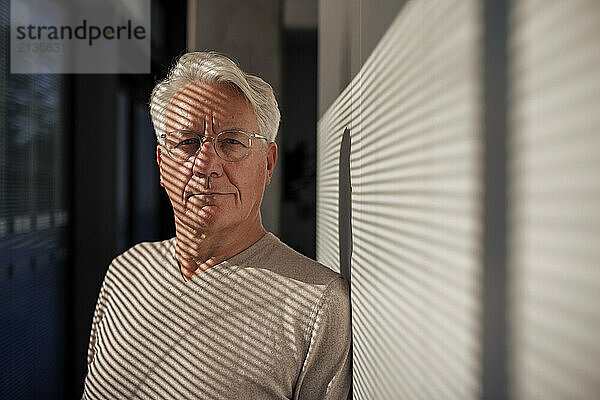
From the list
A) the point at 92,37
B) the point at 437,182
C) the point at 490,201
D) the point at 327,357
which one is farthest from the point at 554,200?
the point at 92,37

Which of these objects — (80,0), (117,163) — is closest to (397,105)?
(117,163)

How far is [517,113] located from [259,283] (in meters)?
0.85

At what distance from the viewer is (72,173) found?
2078 millimetres

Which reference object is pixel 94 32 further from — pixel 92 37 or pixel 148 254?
pixel 148 254

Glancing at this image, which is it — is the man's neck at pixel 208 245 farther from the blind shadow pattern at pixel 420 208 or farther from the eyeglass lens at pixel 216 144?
the blind shadow pattern at pixel 420 208

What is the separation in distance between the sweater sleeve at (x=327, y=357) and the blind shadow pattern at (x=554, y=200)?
706mm

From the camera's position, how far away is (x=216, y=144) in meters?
1.13

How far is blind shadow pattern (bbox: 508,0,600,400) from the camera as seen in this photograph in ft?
0.90

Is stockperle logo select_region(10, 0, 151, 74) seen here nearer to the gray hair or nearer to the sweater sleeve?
the gray hair

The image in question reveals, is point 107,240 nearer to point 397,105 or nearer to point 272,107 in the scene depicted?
point 272,107

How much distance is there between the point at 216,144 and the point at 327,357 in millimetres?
500

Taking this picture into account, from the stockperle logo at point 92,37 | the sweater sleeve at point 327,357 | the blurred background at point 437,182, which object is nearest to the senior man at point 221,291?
the sweater sleeve at point 327,357

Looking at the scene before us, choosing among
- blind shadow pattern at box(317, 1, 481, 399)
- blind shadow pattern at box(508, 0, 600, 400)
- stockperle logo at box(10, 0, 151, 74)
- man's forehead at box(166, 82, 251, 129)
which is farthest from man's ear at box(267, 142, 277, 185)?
stockperle logo at box(10, 0, 151, 74)

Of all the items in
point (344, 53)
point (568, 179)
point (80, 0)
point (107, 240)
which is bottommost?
point (107, 240)
